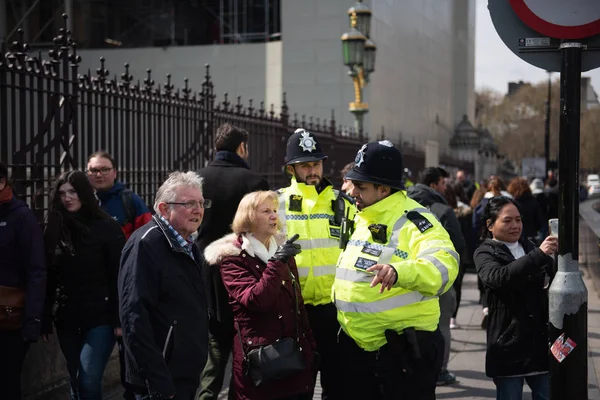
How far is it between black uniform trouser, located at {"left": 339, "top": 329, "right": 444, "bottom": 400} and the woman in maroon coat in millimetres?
500

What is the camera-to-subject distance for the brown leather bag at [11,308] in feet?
18.4

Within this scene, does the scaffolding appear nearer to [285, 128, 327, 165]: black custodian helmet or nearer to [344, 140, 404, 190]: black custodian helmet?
[285, 128, 327, 165]: black custodian helmet

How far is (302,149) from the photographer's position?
6.14m

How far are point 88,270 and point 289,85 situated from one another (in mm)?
26736

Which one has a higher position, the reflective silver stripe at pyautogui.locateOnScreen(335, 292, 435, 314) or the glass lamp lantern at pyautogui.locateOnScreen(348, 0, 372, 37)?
the glass lamp lantern at pyautogui.locateOnScreen(348, 0, 372, 37)

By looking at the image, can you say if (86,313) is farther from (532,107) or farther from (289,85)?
(532,107)

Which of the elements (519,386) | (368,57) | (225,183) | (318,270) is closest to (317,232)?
(318,270)

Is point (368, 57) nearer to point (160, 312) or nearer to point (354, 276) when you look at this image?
point (354, 276)

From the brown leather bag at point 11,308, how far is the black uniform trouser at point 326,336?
1787 millimetres

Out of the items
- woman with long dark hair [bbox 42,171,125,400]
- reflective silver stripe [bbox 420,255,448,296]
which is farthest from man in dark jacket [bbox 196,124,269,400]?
reflective silver stripe [bbox 420,255,448,296]

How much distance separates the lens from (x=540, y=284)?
534cm

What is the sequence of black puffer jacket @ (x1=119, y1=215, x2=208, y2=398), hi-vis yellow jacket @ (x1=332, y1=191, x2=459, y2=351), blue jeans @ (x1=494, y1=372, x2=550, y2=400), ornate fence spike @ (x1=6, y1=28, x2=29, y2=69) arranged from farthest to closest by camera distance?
1. ornate fence spike @ (x1=6, y1=28, x2=29, y2=69)
2. blue jeans @ (x1=494, y1=372, x2=550, y2=400)
3. hi-vis yellow jacket @ (x1=332, y1=191, x2=459, y2=351)
4. black puffer jacket @ (x1=119, y1=215, x2=208, y2=398)

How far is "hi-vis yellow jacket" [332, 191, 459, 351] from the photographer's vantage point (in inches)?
174

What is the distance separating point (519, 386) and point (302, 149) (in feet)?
6.79
